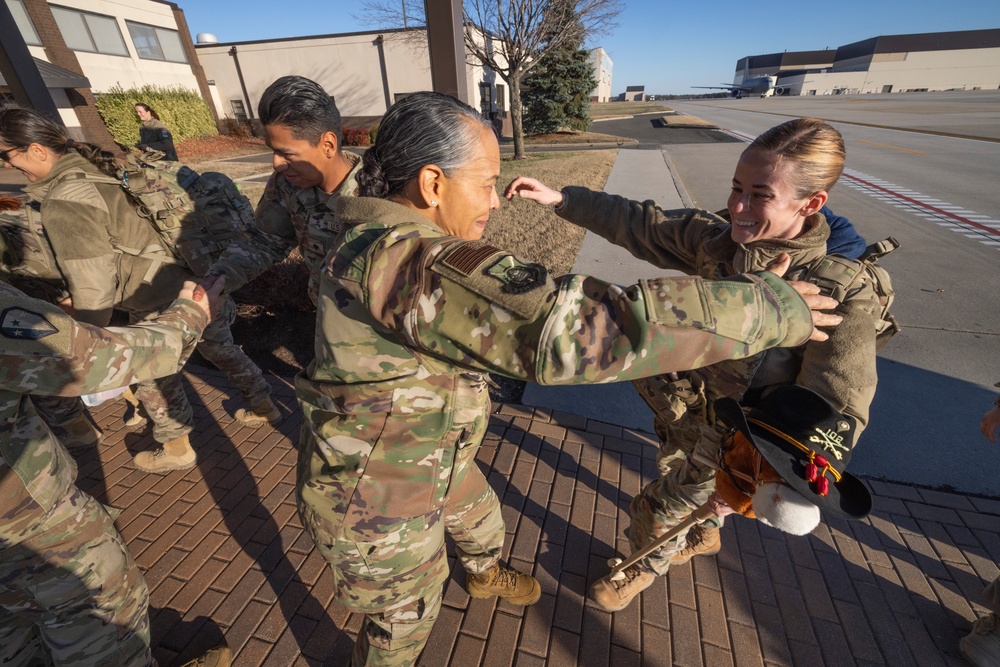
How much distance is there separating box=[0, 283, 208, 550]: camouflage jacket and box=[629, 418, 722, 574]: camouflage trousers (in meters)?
2.06

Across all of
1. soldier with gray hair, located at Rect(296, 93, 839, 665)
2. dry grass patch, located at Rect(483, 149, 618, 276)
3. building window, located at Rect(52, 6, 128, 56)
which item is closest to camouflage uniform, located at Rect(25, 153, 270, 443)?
soldier with gray hair, located at Rect(296, 93, 839, 665)

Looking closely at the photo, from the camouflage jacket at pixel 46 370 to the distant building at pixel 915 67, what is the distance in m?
98.4

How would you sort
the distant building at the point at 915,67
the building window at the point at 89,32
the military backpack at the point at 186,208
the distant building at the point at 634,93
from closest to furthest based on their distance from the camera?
the military backpack at the point at 186,208, the building window at the point at 89,32, the distant building at the point at 915,67, the distant building at the point at 634,93

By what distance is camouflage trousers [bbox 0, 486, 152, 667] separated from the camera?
146 centimetres

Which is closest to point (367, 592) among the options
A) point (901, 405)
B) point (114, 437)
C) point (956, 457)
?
point (114, 437)

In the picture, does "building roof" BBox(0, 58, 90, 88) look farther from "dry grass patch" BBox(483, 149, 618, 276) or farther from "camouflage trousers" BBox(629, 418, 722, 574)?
"camouflage trousers" BBox(629, 418, 722, 574)

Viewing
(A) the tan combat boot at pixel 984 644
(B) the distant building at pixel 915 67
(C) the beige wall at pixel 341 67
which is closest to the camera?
(A) the tan combat boot at pixel 984 644

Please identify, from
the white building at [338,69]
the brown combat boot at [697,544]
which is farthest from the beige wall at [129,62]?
the brown combat boot at [697,544]

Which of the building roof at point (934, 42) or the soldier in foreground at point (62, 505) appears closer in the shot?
the soldier in foreground at point (62, 505)

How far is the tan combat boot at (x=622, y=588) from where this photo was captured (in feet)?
7.27

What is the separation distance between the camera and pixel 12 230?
2457 mm

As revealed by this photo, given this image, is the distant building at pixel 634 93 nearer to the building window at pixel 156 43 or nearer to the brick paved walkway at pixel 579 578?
the building window at pixel 156 43

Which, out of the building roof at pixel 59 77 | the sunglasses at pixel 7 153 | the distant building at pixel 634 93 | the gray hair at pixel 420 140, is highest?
the building roof at pixel 59 77

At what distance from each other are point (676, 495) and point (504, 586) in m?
0.94
